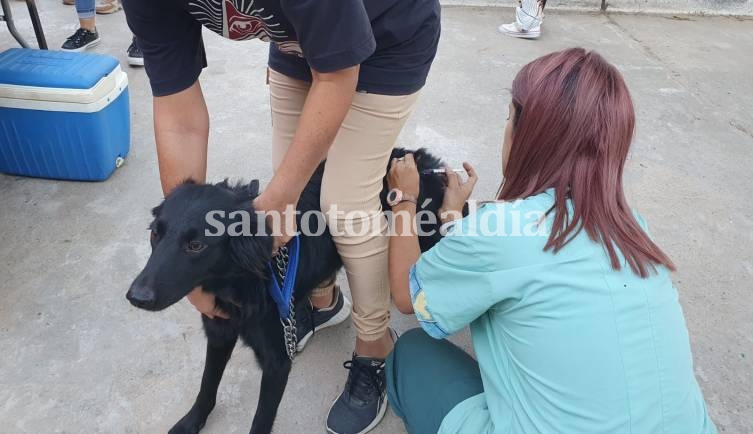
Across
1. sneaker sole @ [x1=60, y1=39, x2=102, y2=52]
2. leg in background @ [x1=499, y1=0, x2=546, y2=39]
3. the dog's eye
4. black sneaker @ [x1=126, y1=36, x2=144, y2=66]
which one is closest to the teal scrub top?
the dog's eye

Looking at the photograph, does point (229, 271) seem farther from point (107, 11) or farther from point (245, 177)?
point (107, 11)

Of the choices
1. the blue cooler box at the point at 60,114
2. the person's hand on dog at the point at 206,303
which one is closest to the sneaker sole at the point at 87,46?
the blue cooler box at the point at 60,114

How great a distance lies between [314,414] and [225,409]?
0.94 feet

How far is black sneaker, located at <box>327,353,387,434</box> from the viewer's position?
182cm

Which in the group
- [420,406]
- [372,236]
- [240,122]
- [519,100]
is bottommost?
[240,122]

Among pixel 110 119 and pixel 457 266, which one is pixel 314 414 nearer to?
pixel 457 266

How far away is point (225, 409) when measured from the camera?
185 centimetres

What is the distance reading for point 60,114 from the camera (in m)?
2.62

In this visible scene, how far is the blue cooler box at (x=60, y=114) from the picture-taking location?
8.44 feet

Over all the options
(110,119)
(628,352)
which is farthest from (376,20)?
(110,119)

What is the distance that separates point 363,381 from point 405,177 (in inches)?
27.4

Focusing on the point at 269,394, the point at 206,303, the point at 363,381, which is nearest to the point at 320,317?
the point at 363,381

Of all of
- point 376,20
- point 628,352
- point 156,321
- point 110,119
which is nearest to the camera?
point 628,352

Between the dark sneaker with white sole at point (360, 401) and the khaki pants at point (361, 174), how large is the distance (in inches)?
4.0
